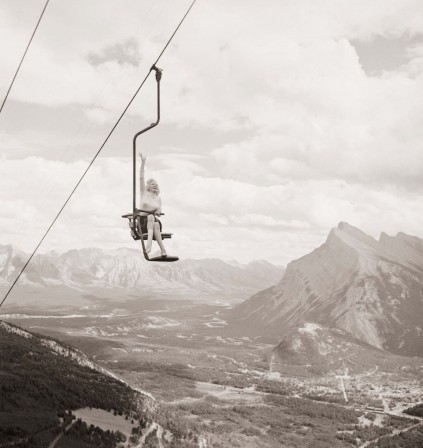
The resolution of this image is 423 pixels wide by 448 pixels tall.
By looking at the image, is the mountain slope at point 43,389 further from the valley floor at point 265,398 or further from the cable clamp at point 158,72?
the cable clamp at point 158,72

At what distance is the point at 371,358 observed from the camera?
18350 cm

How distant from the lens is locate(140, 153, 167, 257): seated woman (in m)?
18.4

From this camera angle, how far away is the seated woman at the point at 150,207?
18422mm

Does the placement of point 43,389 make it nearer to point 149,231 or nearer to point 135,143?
point 149,231

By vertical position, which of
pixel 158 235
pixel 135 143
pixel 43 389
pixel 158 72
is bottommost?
pixel 43 389

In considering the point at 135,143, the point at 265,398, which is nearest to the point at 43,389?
the point at 135,143

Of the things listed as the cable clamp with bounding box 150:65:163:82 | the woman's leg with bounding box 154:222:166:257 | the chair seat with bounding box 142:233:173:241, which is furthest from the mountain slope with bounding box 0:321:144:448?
the cable clamp with bounding box 150:65:163:82

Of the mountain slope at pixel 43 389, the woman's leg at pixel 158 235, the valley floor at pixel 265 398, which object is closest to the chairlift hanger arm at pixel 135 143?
the woman's leg at pixel 158 235

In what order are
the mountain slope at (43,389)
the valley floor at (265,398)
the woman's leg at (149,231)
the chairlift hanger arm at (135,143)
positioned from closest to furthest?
the chairlift hanger arm at (135,143)
the woman's leg at (149,231)
the mountain slope at (43,389)
the valley floor at (265,398)

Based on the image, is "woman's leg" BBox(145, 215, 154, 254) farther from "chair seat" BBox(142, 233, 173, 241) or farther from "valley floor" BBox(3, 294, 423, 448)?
"valley floor" BBox(3, 294, 423, 448)

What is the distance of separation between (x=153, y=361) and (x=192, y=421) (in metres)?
81.0

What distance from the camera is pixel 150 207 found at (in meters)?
18.6

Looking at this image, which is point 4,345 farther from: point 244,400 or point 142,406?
point 244,400

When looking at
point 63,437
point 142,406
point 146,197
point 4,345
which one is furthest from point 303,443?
point 146,197
